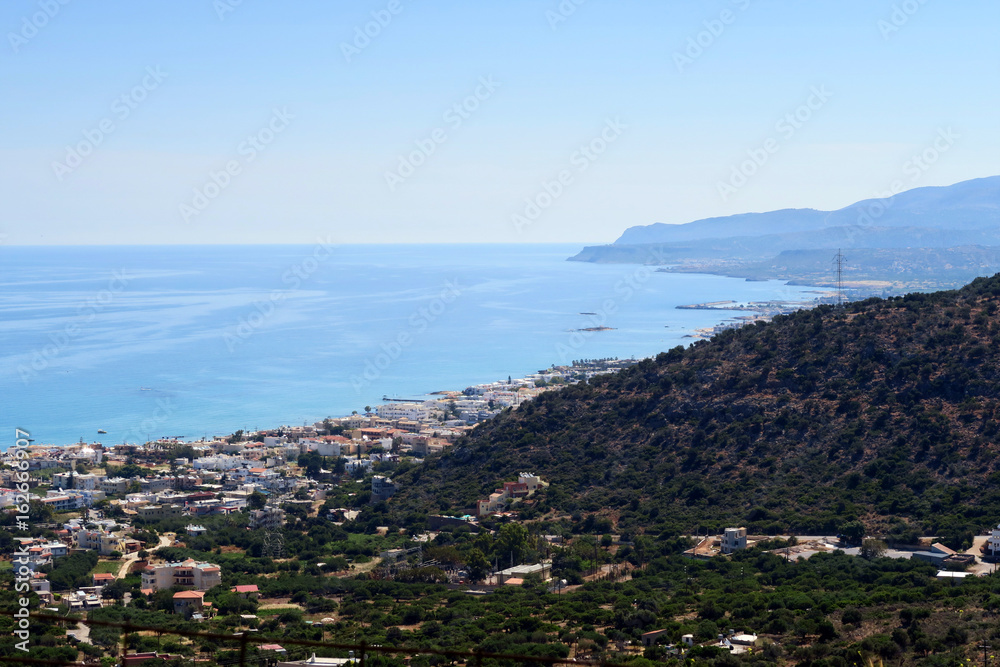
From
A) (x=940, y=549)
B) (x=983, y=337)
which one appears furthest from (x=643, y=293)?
(x=940, y=549)

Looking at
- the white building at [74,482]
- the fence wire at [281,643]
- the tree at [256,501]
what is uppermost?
the fence wire at [281,643]

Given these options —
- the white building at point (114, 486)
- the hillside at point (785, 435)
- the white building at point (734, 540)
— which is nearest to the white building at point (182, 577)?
the hillside at point (785, 435)

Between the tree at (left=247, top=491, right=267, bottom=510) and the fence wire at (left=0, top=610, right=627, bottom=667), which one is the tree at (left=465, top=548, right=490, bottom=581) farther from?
the tree at (left=247, top=491, right=267, bottom=510)

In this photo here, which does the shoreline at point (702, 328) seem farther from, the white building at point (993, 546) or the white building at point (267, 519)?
the white building at point (993, 546)

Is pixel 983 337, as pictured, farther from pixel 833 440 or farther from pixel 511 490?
pixel 511 490

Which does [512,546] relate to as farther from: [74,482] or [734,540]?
[74,482]

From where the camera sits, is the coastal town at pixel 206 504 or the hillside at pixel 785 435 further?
Answer: the hillside at pixel 785 435
